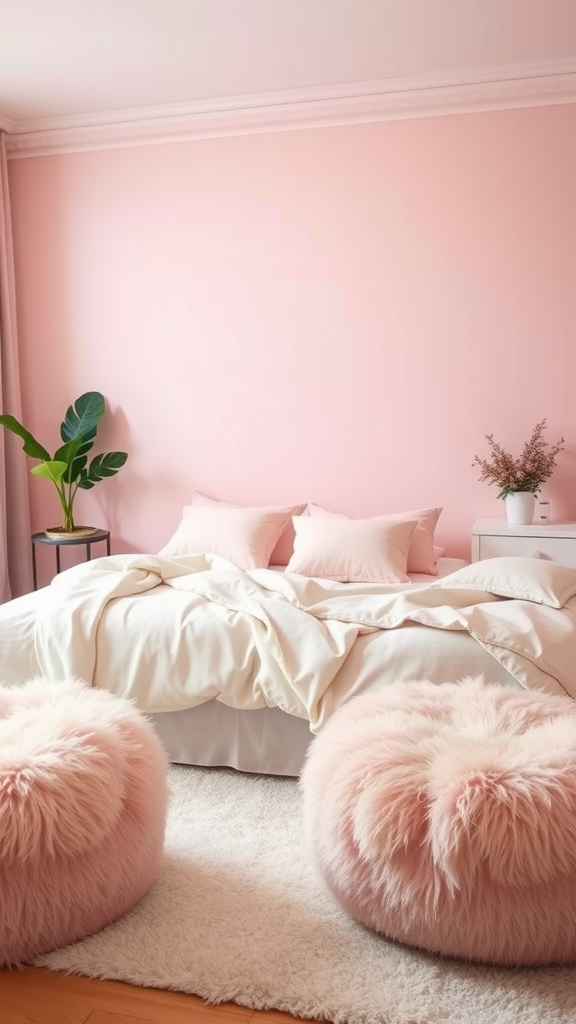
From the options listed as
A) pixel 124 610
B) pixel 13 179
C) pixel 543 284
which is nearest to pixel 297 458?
pixel 543 284

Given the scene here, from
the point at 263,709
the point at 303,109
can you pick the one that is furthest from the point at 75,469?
the point at 263,709

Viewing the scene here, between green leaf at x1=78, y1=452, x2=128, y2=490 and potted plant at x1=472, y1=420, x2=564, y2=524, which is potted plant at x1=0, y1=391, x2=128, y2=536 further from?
potted plant at x1=472, y1=420, x2=564, y2=524

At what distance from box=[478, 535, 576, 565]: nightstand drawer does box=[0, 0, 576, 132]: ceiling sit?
213 centimetres

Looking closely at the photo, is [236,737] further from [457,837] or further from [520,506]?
[520,506]

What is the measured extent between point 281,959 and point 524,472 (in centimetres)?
283

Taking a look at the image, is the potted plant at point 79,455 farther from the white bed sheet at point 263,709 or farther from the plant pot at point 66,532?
the white bed sheet at point 263,709

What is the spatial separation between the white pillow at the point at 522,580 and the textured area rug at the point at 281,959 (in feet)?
3.62

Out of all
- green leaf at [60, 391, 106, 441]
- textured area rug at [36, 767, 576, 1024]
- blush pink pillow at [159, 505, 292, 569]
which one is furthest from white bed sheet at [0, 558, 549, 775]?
green leaf at [60, 391, 106, 441]

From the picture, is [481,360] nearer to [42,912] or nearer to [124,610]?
[124,610]

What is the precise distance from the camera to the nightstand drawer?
4090mm

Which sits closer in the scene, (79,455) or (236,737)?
(236,737)

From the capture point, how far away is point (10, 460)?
16.9ft

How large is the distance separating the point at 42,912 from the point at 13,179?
4.34 m

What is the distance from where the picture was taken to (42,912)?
1.91 metres
